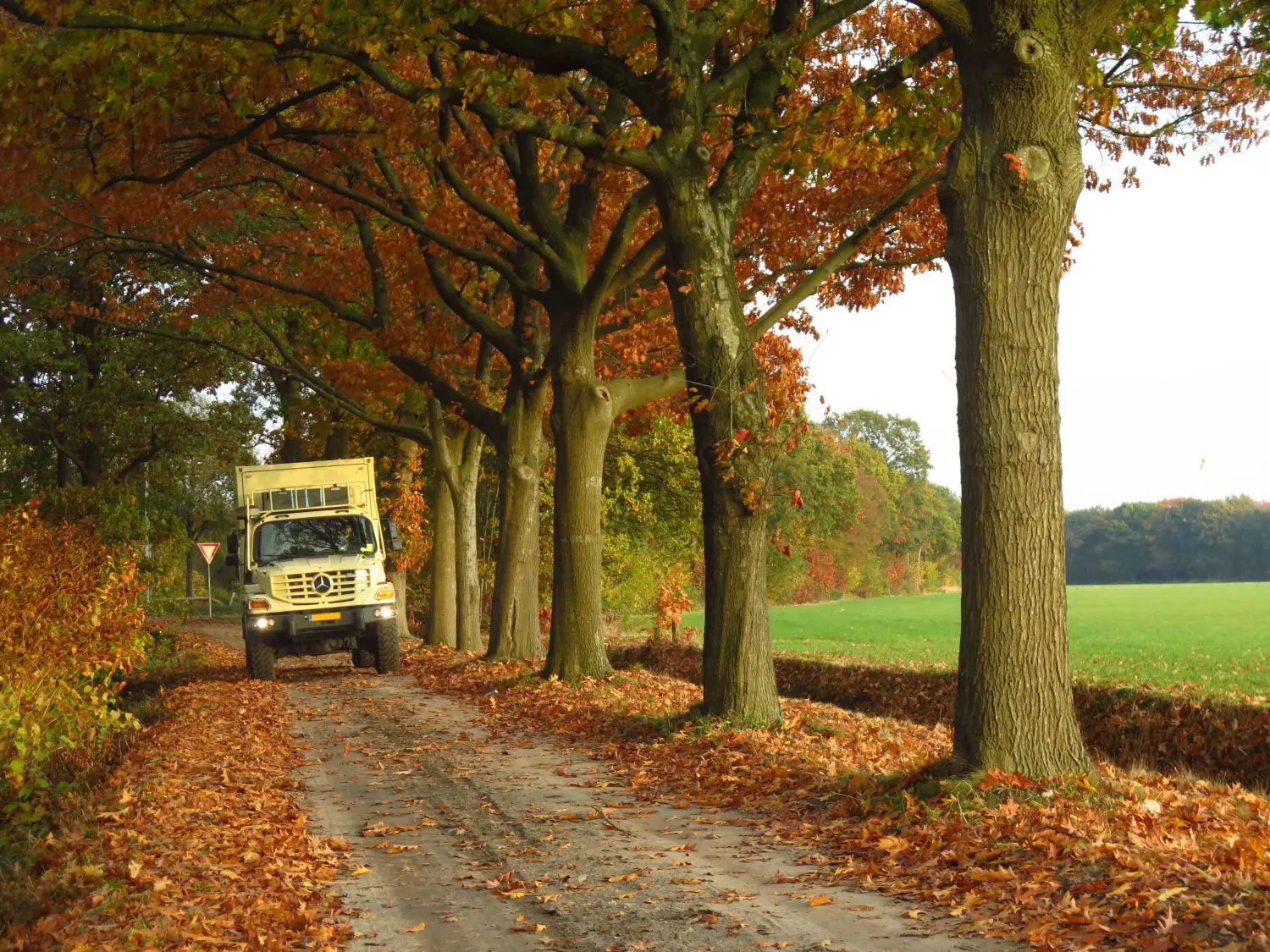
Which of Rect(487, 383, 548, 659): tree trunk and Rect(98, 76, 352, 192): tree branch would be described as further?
Rect(487, 383, 548, 659): tree trunk

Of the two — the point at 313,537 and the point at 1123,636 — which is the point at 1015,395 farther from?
the point at 1123,636

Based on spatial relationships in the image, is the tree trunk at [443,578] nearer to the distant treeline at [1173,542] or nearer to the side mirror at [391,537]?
the side mirror at [391,537]

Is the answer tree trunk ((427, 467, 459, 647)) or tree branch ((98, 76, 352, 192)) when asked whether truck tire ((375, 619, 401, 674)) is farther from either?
tree branch ((98, 76, 352, 192))

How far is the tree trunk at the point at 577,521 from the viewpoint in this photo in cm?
1777

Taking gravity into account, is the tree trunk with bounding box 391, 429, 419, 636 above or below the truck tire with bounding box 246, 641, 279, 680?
above

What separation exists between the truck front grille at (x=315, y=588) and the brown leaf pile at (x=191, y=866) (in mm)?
8946

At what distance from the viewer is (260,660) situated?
21.5 m

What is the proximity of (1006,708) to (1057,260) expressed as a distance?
2.98m

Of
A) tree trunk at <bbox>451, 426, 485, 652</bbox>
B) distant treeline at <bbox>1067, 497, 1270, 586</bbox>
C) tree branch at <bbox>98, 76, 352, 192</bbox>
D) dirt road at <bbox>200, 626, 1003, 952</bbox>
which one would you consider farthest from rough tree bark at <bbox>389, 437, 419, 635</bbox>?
distant treeline at <bbox>1067, 497, 1270, 586</bbox>

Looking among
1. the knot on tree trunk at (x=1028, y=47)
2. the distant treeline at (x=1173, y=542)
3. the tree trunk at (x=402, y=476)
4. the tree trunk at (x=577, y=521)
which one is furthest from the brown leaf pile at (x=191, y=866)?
the distant treeline at (x=1173, y=542)

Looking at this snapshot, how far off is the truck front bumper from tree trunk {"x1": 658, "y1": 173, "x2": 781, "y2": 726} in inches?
411

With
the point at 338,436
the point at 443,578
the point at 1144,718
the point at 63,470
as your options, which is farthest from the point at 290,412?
the point at 1144,718

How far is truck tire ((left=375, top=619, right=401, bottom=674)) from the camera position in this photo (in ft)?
72.4

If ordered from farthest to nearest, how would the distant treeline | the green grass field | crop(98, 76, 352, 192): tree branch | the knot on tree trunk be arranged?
the distant treeline → the green grass field → crop(98, 76, 352, 192): tree branch → the knot on tree trunk
